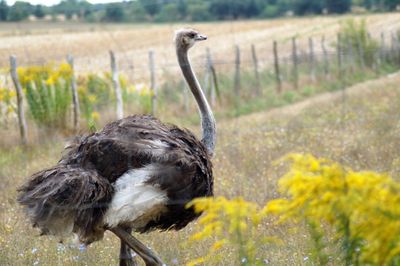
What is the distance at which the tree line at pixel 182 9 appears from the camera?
991cm

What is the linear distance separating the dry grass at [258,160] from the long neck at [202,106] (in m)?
0.73

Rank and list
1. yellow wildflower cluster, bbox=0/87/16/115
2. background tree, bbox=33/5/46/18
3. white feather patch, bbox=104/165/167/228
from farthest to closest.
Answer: yellow wildflower cluster, bbox=0/87/16/115, background tree, bbox=33/5/46/18, white feather patch, bbox=104/165/167/228

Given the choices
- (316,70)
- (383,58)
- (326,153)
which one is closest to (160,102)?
(326,153)

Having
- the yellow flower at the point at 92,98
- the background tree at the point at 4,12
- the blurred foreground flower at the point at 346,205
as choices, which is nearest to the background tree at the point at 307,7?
the yellow flower at the point at 92,98

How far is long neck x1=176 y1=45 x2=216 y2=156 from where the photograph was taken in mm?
5531

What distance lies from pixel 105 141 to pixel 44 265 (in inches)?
44.0

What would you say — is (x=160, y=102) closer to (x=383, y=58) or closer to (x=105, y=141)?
(x=105, y=141)

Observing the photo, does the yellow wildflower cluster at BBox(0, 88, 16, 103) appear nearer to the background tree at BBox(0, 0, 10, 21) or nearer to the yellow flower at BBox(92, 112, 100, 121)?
the yellow flower at BBox(92, 112, 100, 121)

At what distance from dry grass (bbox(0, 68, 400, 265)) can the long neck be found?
2.41 feet

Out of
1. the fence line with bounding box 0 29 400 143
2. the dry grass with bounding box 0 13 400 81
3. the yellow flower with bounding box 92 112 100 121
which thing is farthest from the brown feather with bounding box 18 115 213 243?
the yellow flower with bounding box 92 112 100 121

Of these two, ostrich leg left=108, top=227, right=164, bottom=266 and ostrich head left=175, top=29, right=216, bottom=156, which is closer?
ostrich leg left=108, top=227, right=164, bottom=266

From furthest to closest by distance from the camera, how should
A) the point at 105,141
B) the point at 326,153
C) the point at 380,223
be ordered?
the point at 326,153
the point at 105,141
the point at 380,223

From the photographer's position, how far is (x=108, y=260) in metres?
5.48

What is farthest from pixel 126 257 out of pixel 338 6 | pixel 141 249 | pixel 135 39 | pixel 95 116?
pixel 338 6
